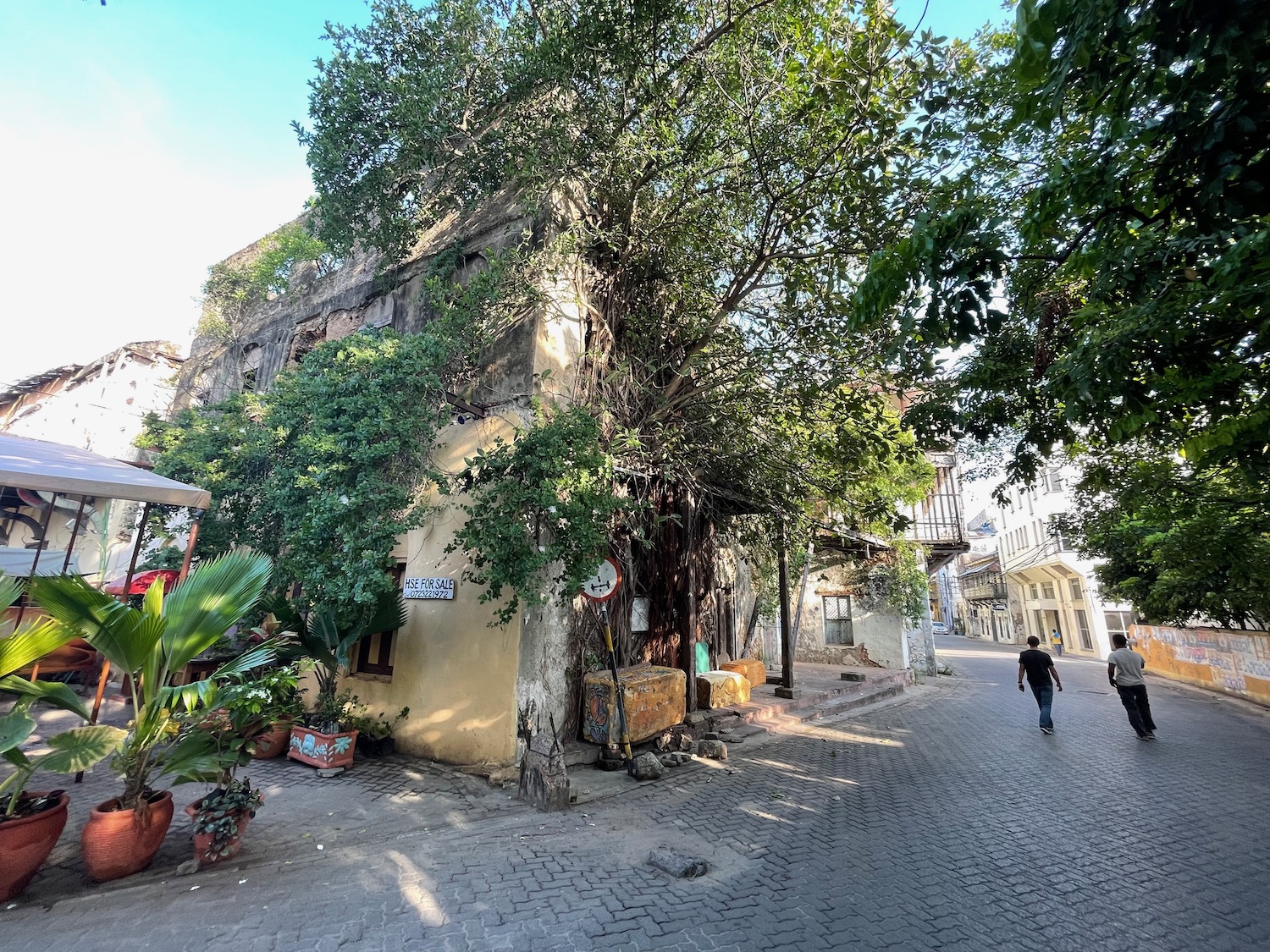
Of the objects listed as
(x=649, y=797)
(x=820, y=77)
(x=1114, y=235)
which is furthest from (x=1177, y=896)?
(x=820, y=77)

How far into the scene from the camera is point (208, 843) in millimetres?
3938

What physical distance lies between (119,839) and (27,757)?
2.60 feet

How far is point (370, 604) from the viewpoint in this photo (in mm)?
6461

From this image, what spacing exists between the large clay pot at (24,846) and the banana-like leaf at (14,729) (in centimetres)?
48

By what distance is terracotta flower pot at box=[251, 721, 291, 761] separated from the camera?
22.2 feet

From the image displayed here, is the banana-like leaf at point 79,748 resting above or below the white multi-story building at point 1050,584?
below

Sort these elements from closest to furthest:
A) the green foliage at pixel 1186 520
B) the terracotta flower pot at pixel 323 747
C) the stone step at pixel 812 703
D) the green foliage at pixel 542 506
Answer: the green foliage at pixel 542 506, the terracotta flower pot at pixel 323 747, the green foliage at pixel 1186 520, the stone step at pixel 812 703

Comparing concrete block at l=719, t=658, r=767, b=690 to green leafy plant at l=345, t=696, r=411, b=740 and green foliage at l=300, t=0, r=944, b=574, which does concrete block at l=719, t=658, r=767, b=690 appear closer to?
green foliage at l=300, t=0, r=944, b=574

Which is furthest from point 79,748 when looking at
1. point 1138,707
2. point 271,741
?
point 1138,707

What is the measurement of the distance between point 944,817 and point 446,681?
5485 mm

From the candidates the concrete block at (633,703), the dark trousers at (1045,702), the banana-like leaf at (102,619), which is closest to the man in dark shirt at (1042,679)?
the dark trousers at (1045,702)

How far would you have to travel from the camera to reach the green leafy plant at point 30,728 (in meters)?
3.47

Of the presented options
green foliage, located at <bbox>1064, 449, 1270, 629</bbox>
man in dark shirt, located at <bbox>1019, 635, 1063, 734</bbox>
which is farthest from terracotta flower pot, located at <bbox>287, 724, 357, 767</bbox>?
man in dark shirt, located at <bbox>1019, 635, 1063, 734</bbox>

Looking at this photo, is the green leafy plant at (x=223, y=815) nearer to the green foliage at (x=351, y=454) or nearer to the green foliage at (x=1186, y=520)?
the green foliage at (x=351, y=454)
